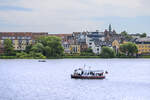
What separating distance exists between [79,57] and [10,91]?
110 metres

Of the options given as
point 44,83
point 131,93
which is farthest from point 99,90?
point 44,83

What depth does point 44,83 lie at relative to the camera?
215 ft

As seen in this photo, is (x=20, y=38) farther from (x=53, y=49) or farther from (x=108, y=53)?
(x=53, y=49)

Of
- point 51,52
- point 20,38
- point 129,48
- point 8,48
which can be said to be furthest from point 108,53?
point 20,38

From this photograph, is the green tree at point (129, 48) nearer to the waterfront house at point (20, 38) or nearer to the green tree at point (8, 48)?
the waterfront house at point (20, 38)

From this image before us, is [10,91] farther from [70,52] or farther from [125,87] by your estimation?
[70,52]

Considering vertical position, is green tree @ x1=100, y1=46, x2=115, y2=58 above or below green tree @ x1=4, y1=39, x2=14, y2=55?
below

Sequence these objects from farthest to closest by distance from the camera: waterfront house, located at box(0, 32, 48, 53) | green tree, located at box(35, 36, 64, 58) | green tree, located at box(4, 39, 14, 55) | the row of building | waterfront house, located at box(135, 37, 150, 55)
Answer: waterfront house, located at box(135, 37, 150, 55) < waterfront house, located at box(0, 32, 48, 53) < the row of building < green tree, located at box(4, 39, 14, 55) < green tree, located at box(35, 36, 64, 58)

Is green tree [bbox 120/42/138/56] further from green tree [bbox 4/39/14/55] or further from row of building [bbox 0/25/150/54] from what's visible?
green tree [bbox 4/39/14/55]

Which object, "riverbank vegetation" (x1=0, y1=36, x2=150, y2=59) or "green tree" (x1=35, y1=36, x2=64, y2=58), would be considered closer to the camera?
"green tree" (x1=35, y1=36, x2=64, y2=58)

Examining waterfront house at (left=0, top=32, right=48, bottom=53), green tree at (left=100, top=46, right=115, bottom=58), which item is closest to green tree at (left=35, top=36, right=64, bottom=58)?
green tree at (left=100, top=46, right=115, bottom=58)

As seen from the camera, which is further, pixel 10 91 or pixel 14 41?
pixel 14 41

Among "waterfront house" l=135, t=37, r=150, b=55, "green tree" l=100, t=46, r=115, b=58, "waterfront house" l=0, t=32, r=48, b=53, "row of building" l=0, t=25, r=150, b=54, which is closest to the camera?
"green tree" l=100, t=46, r=115, b=58

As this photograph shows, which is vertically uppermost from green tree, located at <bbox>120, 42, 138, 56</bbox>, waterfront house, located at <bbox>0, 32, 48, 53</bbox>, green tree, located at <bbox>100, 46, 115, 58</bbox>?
waterfront house, located at <bbox>0, 32, 48, 53</bbox>
